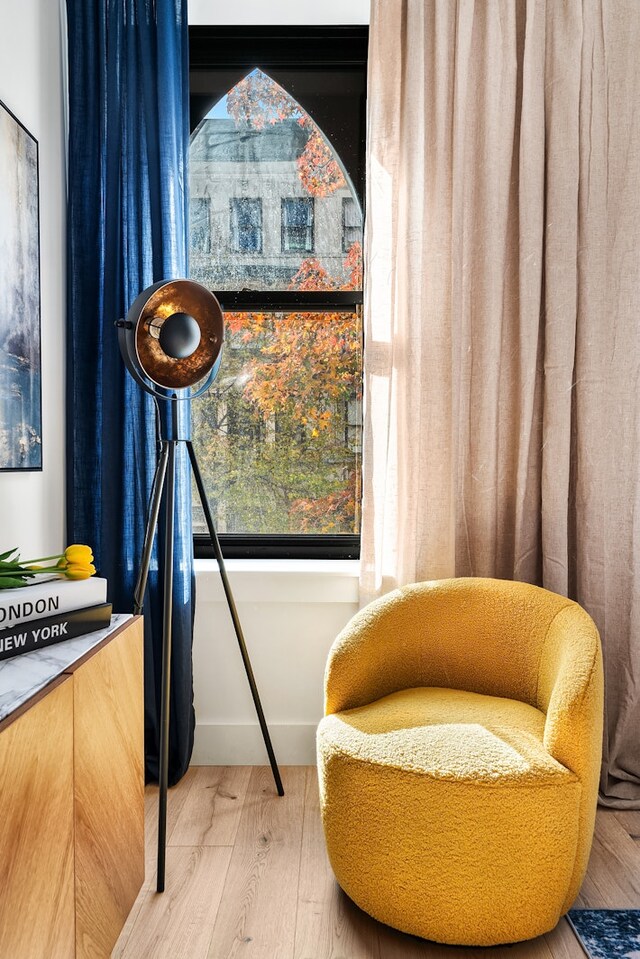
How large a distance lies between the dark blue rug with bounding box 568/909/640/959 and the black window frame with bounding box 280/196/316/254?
2.17m

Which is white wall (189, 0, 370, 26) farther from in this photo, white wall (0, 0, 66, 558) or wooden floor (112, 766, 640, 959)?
wooden floor (112, 766, 640, 959)

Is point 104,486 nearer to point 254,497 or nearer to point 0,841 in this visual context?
point 254,497

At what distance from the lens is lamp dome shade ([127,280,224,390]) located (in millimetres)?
1884

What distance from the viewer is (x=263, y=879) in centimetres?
179

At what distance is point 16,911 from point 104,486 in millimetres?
1473

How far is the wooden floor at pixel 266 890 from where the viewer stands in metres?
1.54

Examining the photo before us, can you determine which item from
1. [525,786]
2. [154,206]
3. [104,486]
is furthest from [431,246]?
[525,786]

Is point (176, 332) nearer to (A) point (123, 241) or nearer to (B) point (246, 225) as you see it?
(A) point (123, 241)

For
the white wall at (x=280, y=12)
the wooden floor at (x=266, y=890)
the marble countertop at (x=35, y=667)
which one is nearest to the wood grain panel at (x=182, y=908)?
the wooden floor at (x=266, y=890)

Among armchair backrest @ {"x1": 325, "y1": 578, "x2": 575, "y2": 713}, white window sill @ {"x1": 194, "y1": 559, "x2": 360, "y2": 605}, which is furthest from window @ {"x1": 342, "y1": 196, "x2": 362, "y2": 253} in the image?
armchair backrest @ {"x1": 325, "y1": 578, "x2": 575, "y2": 713}

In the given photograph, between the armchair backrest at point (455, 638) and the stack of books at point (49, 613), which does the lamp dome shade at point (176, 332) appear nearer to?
the stack of books at point (49, 613)

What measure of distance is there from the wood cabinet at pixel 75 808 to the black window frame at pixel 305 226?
62.9 inches

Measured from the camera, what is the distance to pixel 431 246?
2.33 metres

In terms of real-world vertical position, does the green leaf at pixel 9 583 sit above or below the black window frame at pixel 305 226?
below
